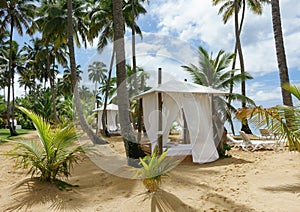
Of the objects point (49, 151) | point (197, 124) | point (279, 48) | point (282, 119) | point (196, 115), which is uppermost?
point (279, 48)

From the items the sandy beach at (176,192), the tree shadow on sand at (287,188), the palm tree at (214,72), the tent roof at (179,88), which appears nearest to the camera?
the sandy beach at (176,192)

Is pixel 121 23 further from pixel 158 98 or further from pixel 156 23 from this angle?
pixel 156 23

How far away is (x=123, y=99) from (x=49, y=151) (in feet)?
8.16

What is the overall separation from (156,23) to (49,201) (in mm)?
9354

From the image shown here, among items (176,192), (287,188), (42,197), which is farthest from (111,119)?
(287,188)

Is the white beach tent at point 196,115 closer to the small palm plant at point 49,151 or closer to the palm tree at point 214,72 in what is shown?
the small palm plant at point 49,151

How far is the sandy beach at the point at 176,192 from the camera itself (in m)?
4.16

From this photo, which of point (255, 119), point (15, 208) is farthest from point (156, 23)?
point (15, 208)

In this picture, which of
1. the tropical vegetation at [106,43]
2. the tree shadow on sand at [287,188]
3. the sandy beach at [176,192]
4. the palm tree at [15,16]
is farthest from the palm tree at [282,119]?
the palm tree at [15,16]

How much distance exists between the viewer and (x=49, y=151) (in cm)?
534

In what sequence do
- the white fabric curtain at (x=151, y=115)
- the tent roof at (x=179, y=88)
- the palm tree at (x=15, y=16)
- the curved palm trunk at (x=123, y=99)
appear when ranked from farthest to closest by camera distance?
the palm tree at (x=15, y=16) → the white fabric curtain at (x=151, y=115) → the tent roof at (x=179, y=88) → the curved palm trunk at (x=123, y=99)

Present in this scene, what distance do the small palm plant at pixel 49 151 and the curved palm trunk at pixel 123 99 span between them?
62.0 inches

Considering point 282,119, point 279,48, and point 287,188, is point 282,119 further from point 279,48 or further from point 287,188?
point 279,48

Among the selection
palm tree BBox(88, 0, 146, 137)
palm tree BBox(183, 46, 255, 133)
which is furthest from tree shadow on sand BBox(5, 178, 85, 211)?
palm tree BBox(88, 0, 146, 137)
